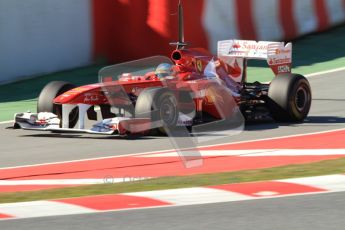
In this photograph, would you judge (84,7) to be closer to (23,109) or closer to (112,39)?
(112,39)

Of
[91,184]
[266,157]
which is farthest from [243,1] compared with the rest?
[91,184]

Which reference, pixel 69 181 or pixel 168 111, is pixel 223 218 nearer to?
pixel 69 181

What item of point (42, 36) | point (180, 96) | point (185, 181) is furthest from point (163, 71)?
point (42, 36)

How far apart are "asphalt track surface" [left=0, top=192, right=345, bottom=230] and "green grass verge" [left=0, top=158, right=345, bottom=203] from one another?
966 mm

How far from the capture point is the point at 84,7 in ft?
54.7

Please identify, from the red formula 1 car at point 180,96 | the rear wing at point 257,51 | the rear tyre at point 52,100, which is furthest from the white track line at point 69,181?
the rear wing at point 257,51

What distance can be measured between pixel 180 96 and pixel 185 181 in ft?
13.1

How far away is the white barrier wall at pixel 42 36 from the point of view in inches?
622

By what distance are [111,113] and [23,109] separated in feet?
9.48

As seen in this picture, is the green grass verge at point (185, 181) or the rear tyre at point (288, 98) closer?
the green grass verge at point (185, 181)

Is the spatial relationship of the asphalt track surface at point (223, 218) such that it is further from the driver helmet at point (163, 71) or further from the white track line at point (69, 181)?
the driver helmet at point (163, 71)

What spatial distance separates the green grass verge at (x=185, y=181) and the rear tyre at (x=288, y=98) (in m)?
3.71

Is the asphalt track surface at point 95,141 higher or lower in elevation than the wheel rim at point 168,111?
lower

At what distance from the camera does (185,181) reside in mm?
7816
